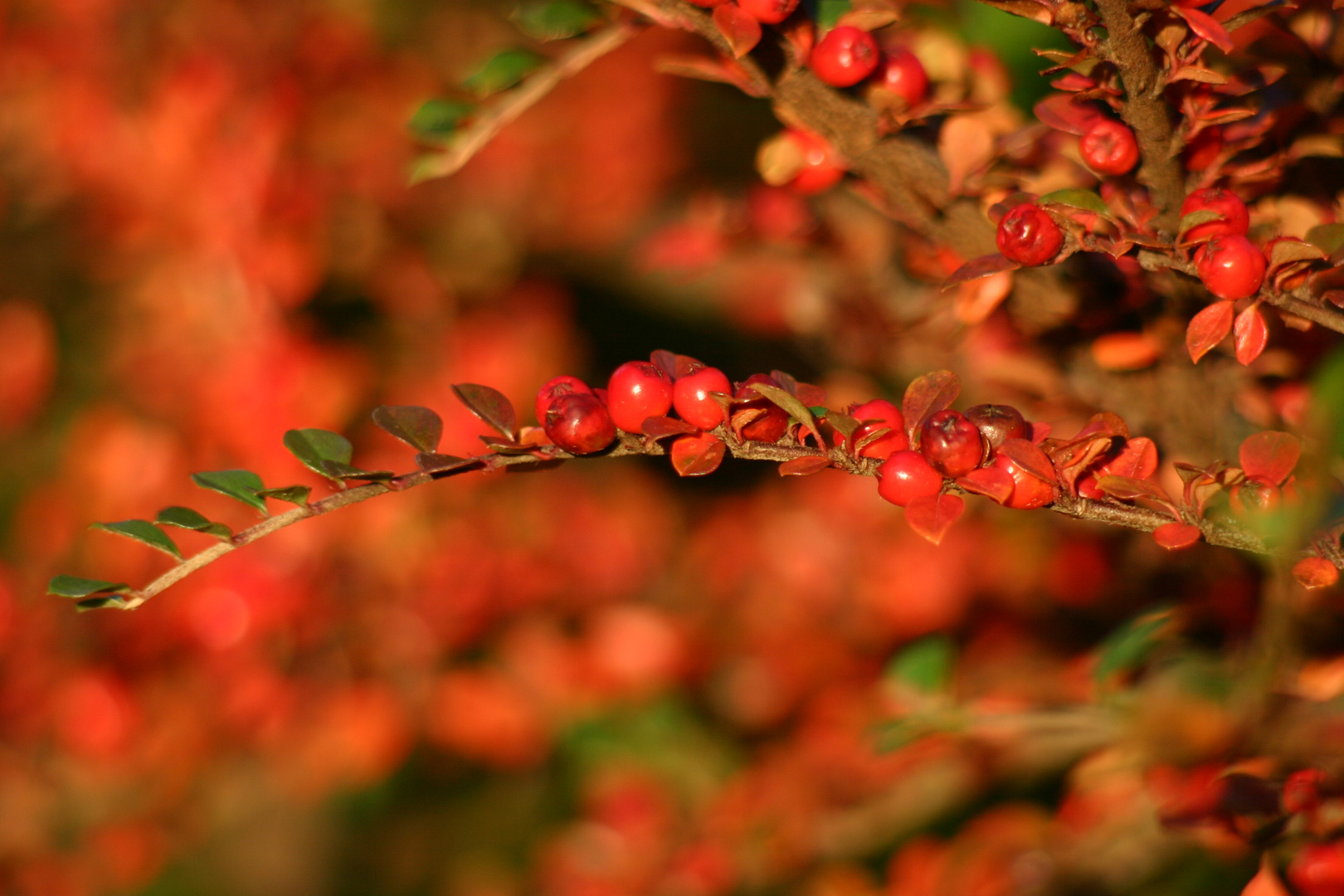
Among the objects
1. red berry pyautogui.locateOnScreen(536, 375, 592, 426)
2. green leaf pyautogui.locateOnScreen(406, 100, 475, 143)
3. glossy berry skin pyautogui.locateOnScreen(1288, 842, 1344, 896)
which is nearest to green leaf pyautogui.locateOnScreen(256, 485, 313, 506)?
red berry pyautogui.locateOnScreen(536, 375, 592, 426)

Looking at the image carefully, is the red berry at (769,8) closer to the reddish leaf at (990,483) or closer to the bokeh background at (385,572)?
the reddish leaf at (990,483)

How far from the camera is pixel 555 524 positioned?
227 centimetres

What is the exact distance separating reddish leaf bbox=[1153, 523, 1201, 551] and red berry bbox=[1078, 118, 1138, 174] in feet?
0.75

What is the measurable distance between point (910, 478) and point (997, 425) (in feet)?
0.19

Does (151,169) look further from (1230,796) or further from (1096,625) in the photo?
(1230,796)

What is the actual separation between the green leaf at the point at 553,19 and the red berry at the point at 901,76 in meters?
0.22

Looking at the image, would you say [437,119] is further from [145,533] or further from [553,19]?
[145,533]

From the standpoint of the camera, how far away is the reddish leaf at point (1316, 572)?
0.50m

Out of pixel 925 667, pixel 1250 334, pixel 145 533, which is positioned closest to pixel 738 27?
pixel 1250 334

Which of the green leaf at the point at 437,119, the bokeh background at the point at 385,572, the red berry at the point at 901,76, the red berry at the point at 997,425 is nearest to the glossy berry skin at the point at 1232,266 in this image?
the red berry at the point at 997,425

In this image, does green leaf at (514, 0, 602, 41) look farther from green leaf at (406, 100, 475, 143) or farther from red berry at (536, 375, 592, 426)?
red berry at (536, 375, 592, 426)

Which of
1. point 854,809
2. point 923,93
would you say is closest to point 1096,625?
point 854,809

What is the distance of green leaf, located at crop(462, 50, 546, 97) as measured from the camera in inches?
29.2

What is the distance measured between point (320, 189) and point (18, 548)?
0.99 meters
